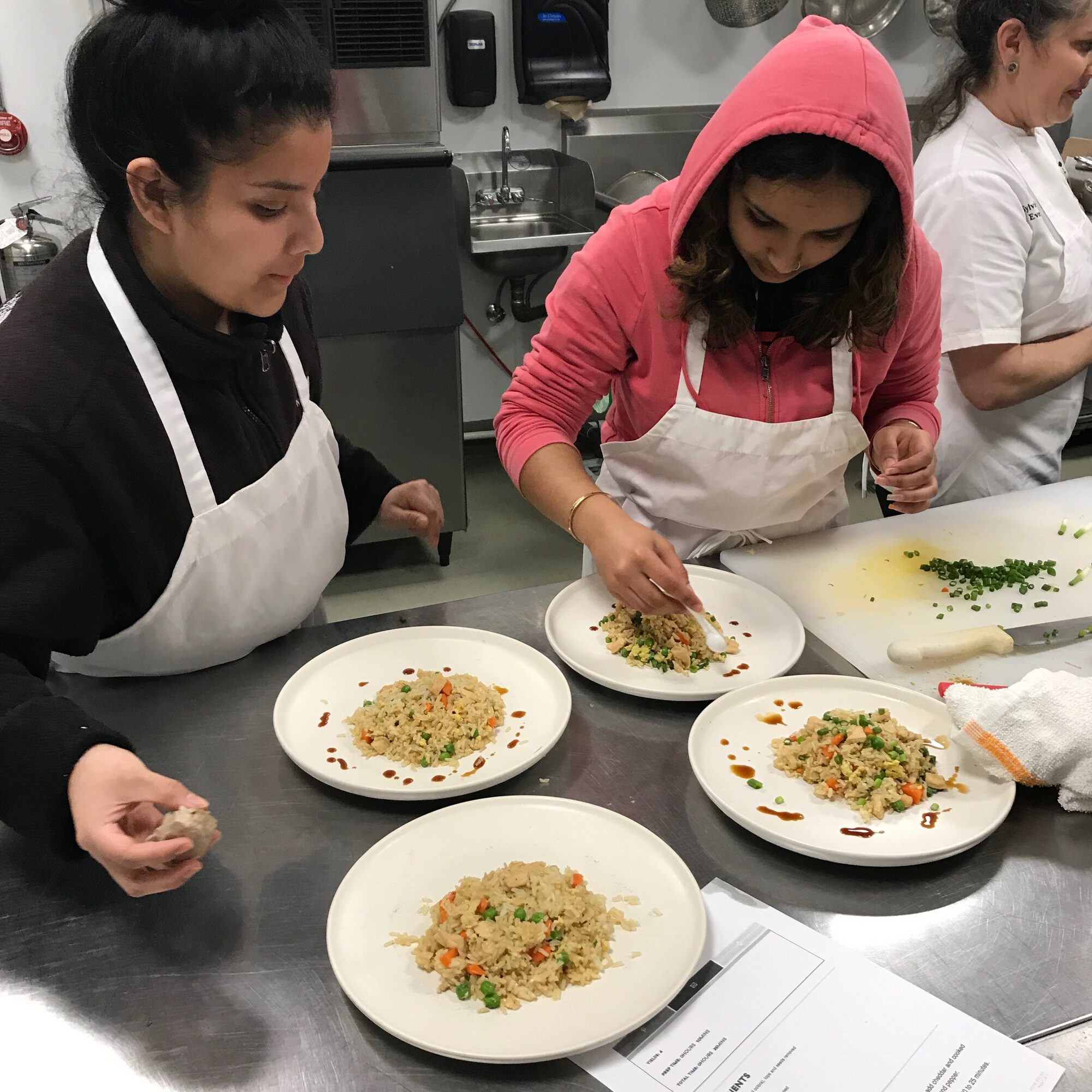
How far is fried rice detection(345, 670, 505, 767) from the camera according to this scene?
125 cm

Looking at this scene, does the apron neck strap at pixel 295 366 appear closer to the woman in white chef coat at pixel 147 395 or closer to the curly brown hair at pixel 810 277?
the woman in white chef coat at pixel 147 395

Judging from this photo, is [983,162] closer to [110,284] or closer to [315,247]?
[315,247]

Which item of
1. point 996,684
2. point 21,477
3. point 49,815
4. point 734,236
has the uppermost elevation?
point 734,236

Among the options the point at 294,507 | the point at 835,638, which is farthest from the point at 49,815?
the point at 835,638

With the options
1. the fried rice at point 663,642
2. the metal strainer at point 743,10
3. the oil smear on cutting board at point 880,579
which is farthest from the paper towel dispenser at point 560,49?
the fried rice at point 663,642

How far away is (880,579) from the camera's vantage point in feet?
5.61

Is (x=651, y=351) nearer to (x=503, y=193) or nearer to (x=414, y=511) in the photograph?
(x=414, y=511)

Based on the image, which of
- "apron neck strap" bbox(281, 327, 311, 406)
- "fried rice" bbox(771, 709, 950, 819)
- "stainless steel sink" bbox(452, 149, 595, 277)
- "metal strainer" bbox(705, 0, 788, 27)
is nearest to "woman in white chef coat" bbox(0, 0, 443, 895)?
"apron neck strap" bbox(281, 327, 311, 406)

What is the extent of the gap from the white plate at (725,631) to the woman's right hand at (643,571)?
9 cm

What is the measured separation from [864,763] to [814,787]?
68mm

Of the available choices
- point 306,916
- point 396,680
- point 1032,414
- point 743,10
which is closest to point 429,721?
point 396,680

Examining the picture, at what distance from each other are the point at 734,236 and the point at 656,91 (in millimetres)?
3016

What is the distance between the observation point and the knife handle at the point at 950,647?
1442 mm

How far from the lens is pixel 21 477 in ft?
3.58
